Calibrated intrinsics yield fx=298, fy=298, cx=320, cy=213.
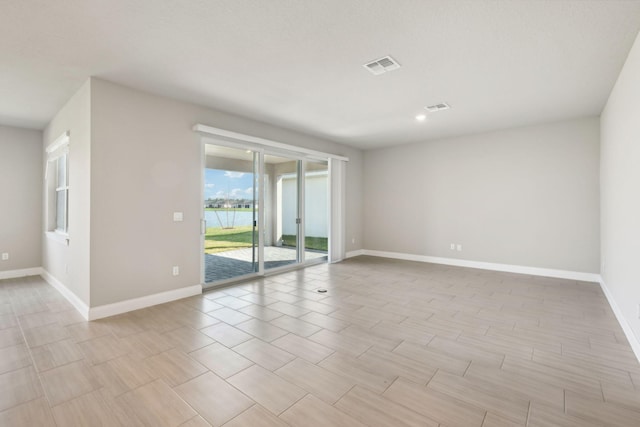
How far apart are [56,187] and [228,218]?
3.03 meters

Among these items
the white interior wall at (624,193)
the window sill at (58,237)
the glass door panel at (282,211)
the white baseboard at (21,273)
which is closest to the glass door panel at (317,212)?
the glass door panel at (282,211)

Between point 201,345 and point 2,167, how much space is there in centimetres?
538

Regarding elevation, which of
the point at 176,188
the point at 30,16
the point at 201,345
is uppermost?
the point at 30,16

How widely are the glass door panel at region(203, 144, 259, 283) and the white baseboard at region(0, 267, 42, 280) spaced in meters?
3.08

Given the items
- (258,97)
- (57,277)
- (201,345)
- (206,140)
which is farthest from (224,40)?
(57,277)

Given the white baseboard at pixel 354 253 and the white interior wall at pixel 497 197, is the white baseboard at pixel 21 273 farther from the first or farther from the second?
the white interior wall at pixel 497 197

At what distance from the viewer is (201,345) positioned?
270 centimetres

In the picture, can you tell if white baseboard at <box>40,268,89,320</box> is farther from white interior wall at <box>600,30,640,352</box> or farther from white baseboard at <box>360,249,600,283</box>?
white baseboard at <box>360,249,600,283</box>

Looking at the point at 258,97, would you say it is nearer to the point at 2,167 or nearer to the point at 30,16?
the point at 30,16

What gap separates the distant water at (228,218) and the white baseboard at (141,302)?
39.2 inches

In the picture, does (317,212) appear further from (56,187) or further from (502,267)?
(56,187)

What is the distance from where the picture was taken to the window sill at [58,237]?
162 inches

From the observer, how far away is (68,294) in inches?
158

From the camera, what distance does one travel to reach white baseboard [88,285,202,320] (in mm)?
3373
